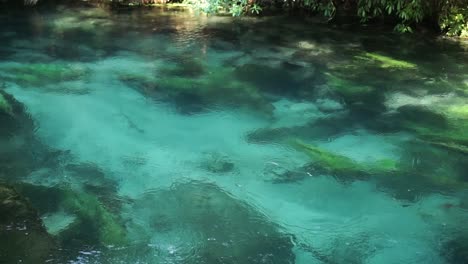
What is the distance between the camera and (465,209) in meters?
3.95

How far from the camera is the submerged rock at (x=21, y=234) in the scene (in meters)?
3.28

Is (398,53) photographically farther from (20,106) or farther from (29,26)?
(29,26)

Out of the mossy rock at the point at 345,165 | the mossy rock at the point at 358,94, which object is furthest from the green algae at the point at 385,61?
the mossy rock at the point at 345,165

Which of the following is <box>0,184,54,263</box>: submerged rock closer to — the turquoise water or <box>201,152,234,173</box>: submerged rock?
the turquoise water

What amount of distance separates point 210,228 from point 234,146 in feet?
4.54

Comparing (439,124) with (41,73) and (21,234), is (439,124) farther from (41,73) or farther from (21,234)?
(41,73)

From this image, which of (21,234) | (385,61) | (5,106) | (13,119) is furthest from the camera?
(385,61)

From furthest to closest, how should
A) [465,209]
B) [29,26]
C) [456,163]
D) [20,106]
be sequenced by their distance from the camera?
[29,26]
[20,106]
[456,163]
[465,209]

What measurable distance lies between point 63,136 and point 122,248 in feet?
6.50

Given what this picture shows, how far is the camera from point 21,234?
3473 millimetres

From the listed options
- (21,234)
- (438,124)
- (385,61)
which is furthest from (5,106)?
(385,61)

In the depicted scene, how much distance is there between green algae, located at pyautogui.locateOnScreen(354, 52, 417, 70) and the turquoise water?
2 centimetres

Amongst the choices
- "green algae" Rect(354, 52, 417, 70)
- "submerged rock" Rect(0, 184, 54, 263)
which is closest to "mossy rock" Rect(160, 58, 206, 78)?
"green algae" Rect(354, 52, 417, 70)

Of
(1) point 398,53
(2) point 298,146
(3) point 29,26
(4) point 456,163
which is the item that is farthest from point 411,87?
(3) point 29,26
